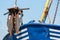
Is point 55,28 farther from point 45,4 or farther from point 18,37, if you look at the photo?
point 45,4

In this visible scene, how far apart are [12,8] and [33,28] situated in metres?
0.65

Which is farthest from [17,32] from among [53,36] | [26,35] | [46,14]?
[46,14]

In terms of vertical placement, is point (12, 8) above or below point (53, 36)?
above

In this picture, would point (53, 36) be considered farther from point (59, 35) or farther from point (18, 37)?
point (18, 37)

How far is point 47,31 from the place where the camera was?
5.54 meters

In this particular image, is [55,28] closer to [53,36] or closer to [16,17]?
[53,36]

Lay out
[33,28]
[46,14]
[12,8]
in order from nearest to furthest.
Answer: [12,8], [33,28], [46,14]

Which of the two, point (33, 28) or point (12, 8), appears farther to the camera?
point (33, 28)

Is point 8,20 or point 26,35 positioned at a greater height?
point 8,20

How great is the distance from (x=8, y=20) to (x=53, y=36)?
93 cm

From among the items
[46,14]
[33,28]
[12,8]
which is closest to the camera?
[12,8]

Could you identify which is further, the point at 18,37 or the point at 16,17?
the point at 18,37

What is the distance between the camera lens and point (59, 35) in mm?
5523

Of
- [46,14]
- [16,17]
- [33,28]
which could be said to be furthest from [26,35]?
[46,14]
